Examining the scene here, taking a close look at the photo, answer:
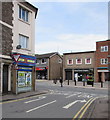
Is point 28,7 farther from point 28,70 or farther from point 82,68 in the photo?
point 82,68

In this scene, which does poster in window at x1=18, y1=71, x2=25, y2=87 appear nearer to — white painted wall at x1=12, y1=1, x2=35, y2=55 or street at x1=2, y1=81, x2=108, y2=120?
white painted wall at x1=12, y1=1, x2=35, y2=55

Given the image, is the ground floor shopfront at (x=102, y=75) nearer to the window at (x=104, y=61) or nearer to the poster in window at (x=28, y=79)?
the window at (x=104, y=61)

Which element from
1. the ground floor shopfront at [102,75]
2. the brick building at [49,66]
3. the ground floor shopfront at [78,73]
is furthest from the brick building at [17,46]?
the brick building at [49,66]

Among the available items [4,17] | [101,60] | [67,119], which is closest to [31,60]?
[4,17]

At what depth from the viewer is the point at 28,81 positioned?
18.8 meters

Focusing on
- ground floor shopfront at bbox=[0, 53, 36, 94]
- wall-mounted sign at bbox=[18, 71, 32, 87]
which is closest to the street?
ground floor shopfront at bbox=[0, 53, 36, 94]

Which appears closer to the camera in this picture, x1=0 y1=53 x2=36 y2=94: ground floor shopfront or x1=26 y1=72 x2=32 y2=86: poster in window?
x1=0 y1=53 x2=36 y2=94: ground floor shopfront

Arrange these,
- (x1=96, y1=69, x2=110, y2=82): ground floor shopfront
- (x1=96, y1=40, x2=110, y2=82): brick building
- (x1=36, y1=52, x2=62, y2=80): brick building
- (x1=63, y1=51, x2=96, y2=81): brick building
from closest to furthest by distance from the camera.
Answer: (x1=96, y1=40, x2=110, y2=82): brick building < (x1=96, y1=69, x2=110, y2=82): ground floor shopfront < (x1=63, y1=51, x2=96, y2=81): brick building < (x1=36, y1=52, x2=62, y2=80): brick building

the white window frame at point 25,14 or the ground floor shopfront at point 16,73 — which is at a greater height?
the white window frame at point 25,14

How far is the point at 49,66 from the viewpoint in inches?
1933

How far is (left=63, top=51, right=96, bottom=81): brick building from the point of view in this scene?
4281cm

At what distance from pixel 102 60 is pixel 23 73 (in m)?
27.0

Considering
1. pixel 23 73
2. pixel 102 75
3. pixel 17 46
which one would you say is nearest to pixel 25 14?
pixel 17 46

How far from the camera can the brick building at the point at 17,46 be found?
1562 centimetres
